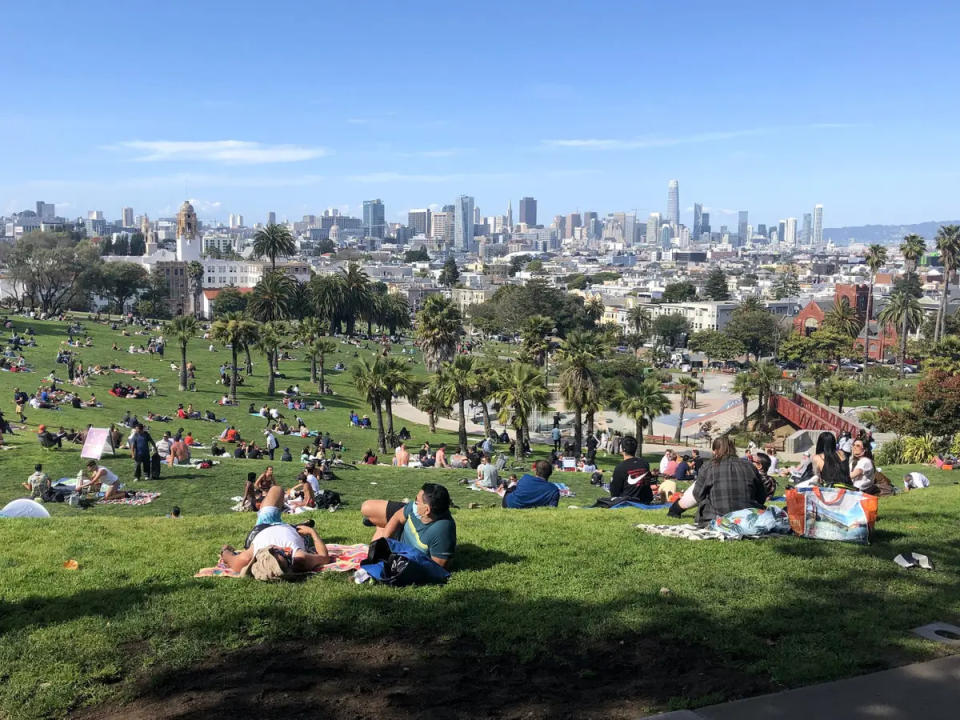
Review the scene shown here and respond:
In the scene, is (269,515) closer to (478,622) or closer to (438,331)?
(478,622)

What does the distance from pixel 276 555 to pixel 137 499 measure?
9.66 meters

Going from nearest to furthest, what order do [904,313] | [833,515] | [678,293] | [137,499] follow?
[833,515], [137,499], [904,313], [678,293]

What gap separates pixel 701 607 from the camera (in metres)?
7.25

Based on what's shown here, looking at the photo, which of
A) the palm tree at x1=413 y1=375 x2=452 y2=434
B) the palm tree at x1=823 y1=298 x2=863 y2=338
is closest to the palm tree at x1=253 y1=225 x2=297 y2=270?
the palm tree at x1=413 y1=375 x2=452 y2=434

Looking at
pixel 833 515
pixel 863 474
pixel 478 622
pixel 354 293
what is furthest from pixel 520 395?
pixel 354 293

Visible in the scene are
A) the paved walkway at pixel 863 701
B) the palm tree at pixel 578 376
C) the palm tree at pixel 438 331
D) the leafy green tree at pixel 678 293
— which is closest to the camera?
the paved walkway at pixel 863 701

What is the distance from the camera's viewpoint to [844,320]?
101m

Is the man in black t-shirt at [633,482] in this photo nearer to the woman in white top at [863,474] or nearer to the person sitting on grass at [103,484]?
the woman in white top at [863,474]

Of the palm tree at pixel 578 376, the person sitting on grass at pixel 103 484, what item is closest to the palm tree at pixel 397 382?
the palm tree at pixel 578 376

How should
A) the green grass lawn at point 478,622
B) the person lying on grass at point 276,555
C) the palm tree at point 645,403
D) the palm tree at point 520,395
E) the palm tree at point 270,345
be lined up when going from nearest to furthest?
the green grass lawn at point 478,622 → the person lying on grass at point 276,555 → the palm tree at point 520,395 → the palm tree at point 645,403 → the palm tree at point 270,345

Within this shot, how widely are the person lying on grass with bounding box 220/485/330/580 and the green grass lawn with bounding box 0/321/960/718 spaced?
0.76ft

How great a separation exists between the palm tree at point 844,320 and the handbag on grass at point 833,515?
9323 cm

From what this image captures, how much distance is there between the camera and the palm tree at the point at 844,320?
98.6m

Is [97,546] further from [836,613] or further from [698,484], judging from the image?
[836,613]
